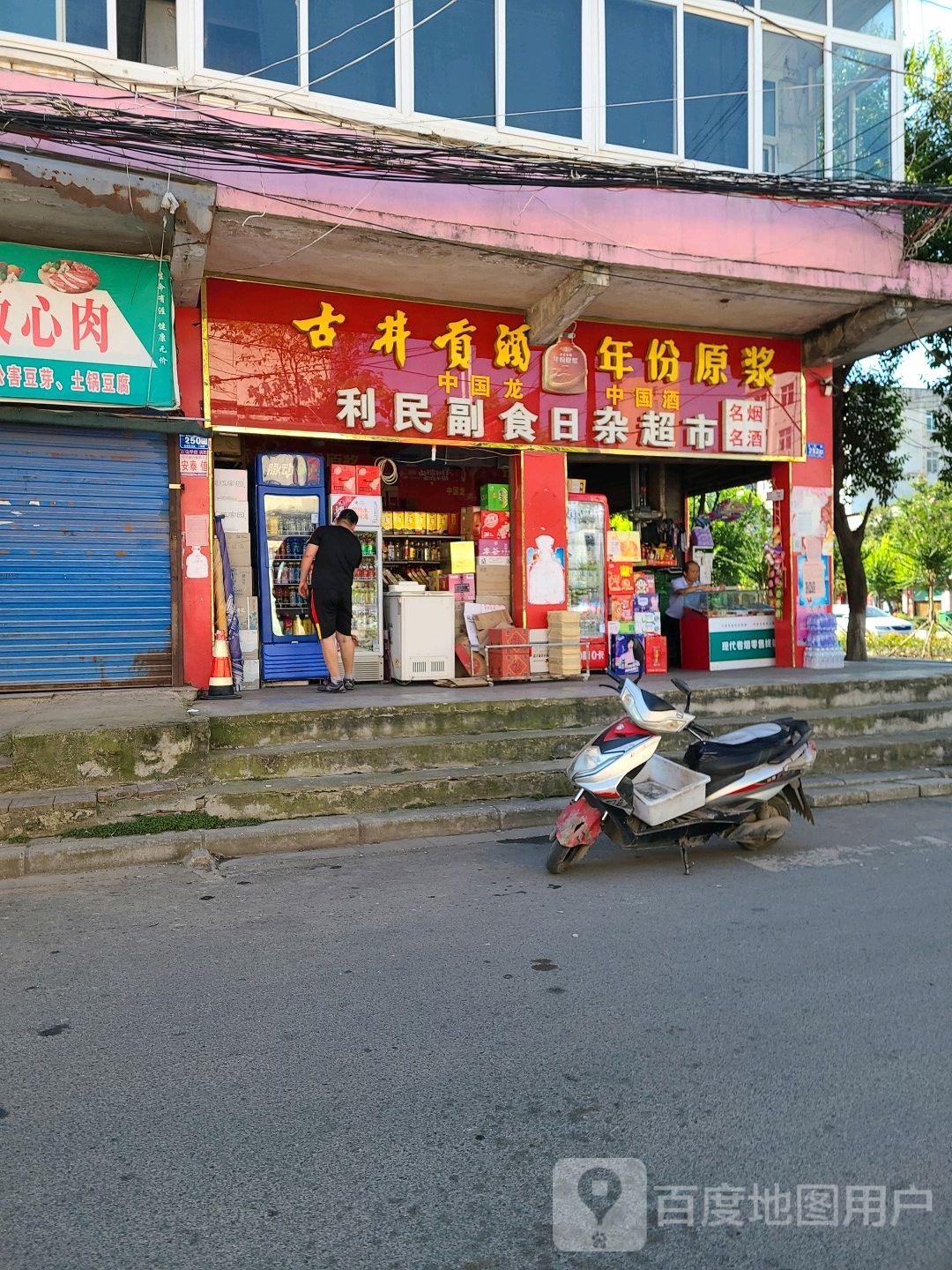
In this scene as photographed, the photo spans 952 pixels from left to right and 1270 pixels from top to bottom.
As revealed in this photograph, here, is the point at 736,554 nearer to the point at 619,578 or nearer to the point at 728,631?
the point at 728,631

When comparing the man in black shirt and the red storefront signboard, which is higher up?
the red storefront signboard

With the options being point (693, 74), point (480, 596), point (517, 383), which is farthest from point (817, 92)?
point (480, 596)

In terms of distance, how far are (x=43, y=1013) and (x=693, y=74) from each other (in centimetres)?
1045

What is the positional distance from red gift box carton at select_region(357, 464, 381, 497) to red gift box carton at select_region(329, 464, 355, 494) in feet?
0.18

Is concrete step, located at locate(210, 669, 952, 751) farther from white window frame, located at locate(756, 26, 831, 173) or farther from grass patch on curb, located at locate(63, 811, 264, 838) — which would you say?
white window frame, located at locate(756, 26, 831, 173)

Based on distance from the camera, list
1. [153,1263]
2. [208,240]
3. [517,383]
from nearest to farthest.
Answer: [153,1263] < [208,240] < [517,383]

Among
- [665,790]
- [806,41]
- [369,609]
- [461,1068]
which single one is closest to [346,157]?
[369,609]

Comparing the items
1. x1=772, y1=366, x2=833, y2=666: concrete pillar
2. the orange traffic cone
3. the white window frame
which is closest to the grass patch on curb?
the orange traffic cone

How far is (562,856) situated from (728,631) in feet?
22.4

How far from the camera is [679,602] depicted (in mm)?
12180

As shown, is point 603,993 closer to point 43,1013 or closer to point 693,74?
point 43,1013

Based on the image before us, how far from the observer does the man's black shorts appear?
8992 millimetres

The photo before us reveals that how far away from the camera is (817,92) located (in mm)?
10203

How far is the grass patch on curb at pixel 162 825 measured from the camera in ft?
19.9
